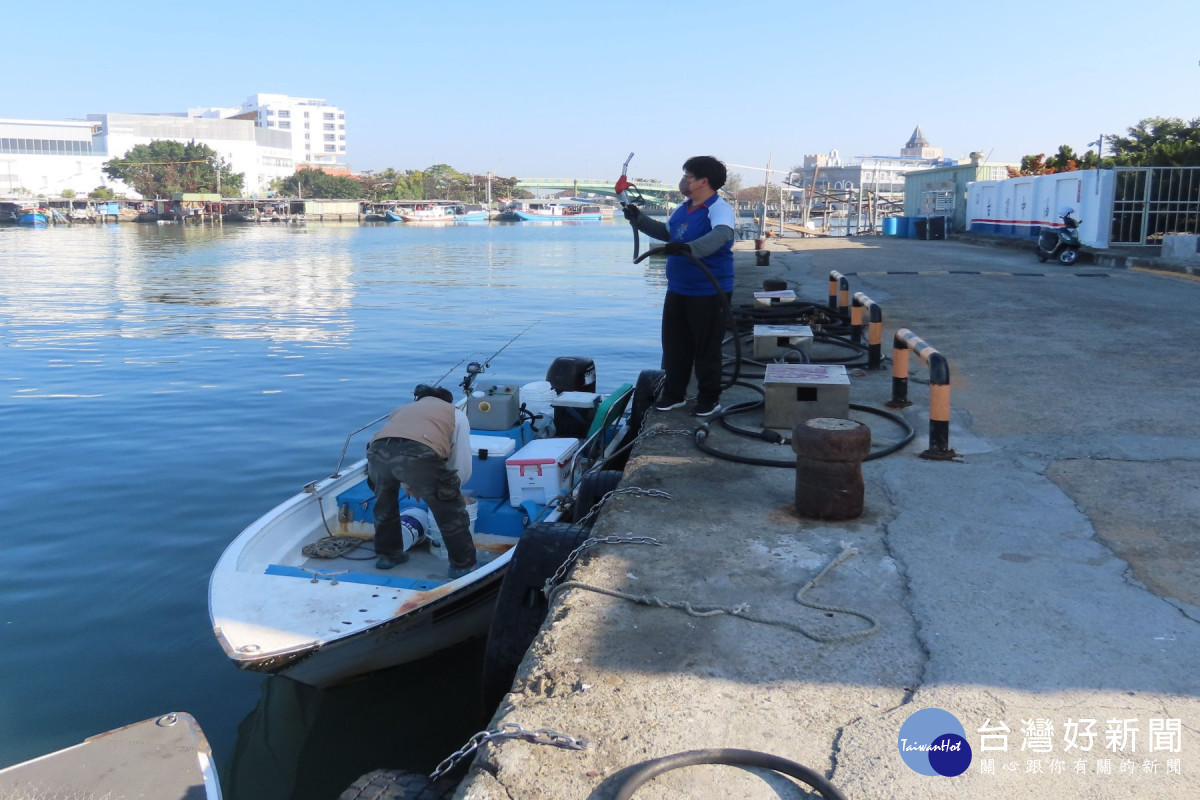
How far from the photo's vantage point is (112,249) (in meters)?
59.9

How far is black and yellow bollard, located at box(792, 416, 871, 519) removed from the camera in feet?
16.6

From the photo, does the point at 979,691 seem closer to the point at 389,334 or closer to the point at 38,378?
the point at 38,378

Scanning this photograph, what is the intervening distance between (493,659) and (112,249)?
2506 inches

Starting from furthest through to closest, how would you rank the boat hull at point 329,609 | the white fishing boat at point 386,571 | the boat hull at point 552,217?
the boat hull at point 552,217 → the white fishing boat at point 386,571 → the boat hull at point 329,609

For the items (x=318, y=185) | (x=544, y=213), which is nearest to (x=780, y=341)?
(x=544, y=213)

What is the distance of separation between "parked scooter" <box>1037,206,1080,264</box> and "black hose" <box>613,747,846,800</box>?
24019 mm

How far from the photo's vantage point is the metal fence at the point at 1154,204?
955 inches

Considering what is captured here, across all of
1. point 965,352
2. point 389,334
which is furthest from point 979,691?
point 389,334

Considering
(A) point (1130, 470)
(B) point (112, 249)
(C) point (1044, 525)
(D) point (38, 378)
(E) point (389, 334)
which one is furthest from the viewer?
(B) point (112, 249)

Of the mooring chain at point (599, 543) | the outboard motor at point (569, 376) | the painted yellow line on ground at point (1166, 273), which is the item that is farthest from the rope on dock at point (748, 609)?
the painted yellow line on ground at point (1166, 273)

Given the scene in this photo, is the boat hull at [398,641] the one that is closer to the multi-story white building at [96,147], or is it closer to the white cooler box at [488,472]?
the white cooler box at [488,472]

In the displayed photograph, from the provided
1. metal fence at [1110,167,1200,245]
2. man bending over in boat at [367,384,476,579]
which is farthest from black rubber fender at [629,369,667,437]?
metal fence at [1110,167,1200,245]

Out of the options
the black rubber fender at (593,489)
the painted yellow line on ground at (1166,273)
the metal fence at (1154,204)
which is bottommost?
the black rubber fender at (593,489)

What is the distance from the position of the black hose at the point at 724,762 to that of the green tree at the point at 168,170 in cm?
14298
